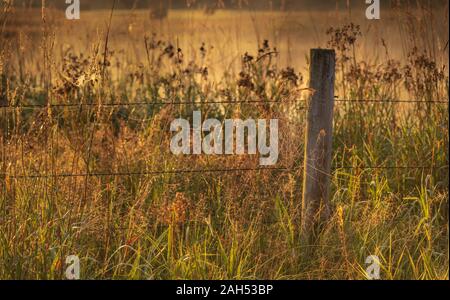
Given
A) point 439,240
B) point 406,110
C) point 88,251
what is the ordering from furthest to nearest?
point 406,110 < point 439,240 < point 88,251

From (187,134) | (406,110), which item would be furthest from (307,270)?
(406,110)

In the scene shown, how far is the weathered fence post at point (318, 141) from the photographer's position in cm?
546

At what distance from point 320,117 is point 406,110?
7.25 ft

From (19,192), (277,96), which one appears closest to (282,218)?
(19,192)

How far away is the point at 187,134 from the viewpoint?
6.61 metres

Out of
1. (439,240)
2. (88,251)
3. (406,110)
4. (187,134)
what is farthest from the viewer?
(406,110)

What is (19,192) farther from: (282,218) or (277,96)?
(277,96)

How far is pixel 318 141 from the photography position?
5.49m

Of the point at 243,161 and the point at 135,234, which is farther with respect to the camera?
the point at 243,161

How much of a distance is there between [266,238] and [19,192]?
158 centimetres

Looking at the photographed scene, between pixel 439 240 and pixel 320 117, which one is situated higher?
pixel 320 117

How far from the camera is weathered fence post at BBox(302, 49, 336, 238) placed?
5.46 metres
